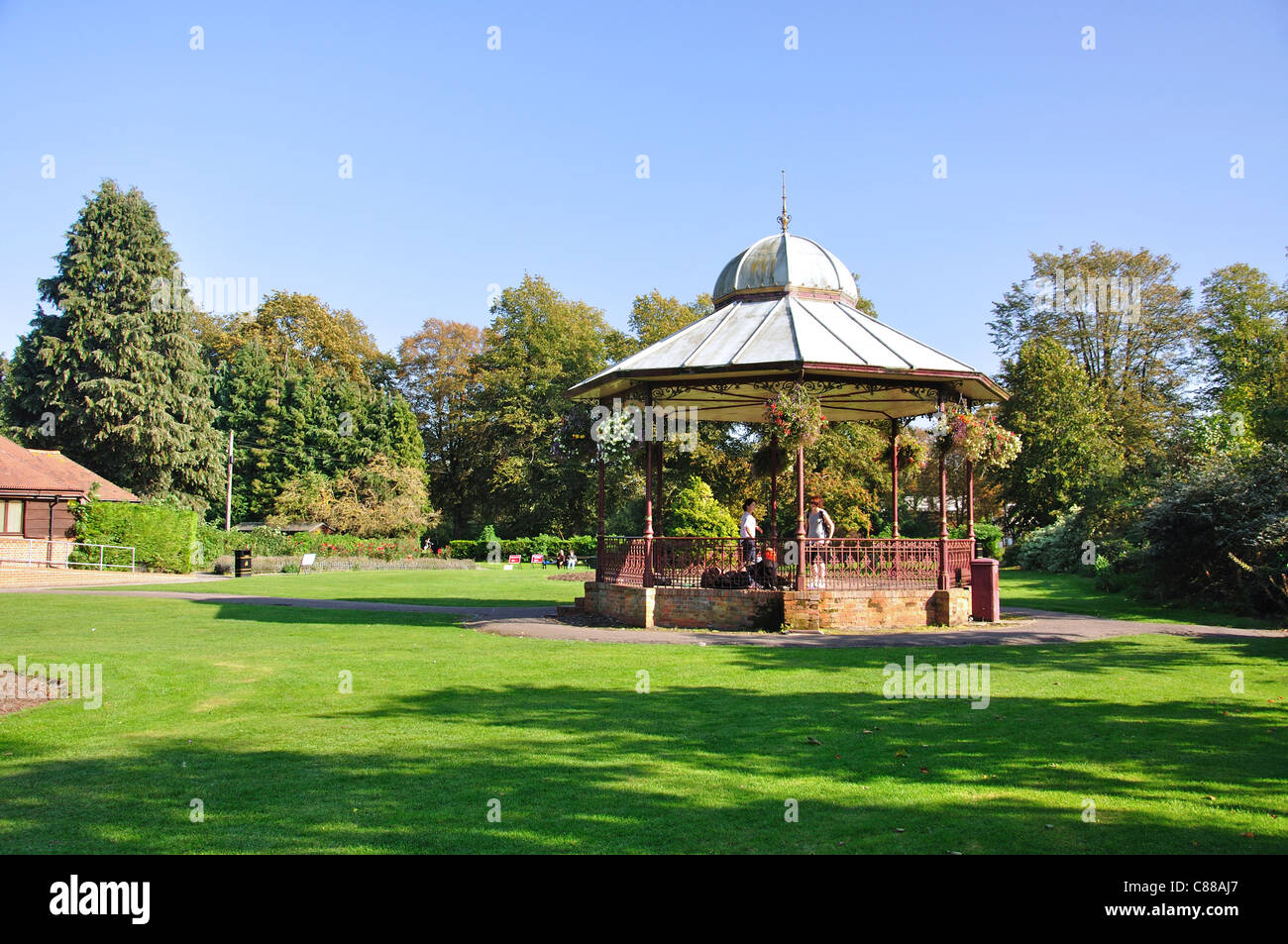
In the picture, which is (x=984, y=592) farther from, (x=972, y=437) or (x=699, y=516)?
(x=699, y=516)

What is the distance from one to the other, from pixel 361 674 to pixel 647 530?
23.9 ft

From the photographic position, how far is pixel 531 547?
2077 inches

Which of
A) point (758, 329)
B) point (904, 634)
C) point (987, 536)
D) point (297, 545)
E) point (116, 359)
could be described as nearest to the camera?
point (904, 634)

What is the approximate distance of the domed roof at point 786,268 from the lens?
1905cm

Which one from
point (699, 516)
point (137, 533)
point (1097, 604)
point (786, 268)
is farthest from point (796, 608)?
point (137, 533)

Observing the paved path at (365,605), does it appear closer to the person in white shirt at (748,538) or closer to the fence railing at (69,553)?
the person in white shirt at (748,538)

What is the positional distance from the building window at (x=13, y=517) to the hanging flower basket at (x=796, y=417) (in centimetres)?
3572

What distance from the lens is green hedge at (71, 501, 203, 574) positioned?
3569 cm

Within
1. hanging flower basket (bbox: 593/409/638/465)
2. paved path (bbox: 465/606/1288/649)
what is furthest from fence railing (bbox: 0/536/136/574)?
hanging flower basket (bbox: 593/409/638/465)

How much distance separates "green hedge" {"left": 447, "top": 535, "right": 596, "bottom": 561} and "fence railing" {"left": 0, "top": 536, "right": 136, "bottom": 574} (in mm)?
18160

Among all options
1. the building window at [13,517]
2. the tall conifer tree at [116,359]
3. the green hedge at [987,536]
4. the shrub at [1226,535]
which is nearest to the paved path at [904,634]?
the shrub at [1226,535]

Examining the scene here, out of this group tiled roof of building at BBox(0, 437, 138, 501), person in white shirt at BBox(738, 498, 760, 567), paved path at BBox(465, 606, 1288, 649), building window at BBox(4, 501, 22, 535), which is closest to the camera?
paved path at BBox(465, 606, 1288, 649)

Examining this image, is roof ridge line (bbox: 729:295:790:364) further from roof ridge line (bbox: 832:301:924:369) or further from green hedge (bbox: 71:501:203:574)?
green hedge (bbox: 71:501:203:574)

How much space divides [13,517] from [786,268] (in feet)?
115
